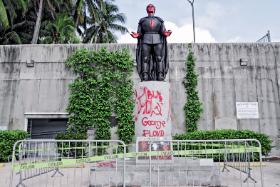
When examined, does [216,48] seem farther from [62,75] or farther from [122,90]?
[62,75]

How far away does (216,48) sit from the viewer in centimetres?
1384

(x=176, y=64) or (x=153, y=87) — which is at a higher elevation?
(x=176, y=64)

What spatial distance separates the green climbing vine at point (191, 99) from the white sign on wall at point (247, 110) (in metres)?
1.82

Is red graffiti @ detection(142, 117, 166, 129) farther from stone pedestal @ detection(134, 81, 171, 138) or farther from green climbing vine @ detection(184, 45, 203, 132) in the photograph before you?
green climbing vine @ detection(184, 45, 203, 132)

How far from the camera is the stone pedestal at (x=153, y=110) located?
689 cm

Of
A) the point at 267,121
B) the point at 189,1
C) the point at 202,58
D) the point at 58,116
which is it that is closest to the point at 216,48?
the point at 202,58

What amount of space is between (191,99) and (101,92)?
172 inches

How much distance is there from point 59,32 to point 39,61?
7.51 m

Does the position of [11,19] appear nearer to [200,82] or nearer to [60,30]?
[60,30]

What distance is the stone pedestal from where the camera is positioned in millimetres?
6891

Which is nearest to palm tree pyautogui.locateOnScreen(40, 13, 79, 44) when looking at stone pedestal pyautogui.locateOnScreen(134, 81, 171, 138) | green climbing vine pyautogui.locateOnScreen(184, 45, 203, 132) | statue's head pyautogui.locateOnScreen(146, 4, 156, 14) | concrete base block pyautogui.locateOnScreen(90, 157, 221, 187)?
green climbing vine pyautogui.locateOnScreen(184, 45, 203, 132)

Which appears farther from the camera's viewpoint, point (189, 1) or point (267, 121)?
point (189, 1)

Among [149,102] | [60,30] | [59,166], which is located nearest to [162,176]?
[149,102]

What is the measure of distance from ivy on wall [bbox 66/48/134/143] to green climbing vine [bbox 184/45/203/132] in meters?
2.70
